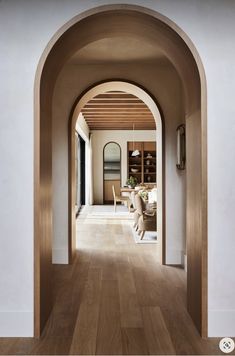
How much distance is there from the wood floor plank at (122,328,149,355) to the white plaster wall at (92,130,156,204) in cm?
1047

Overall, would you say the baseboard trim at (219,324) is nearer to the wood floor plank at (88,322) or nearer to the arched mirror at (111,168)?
the wood floor plank at (88,322)

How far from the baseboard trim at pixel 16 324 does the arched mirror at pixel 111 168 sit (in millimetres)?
10611

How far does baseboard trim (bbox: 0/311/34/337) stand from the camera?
2.47m

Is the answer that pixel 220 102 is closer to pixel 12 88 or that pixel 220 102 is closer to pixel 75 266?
pixel 12 88

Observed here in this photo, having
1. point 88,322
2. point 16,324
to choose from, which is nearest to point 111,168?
point 88,322

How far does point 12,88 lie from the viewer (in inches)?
98.9

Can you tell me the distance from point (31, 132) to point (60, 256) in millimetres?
2444

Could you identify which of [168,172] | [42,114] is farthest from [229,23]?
[168,172]

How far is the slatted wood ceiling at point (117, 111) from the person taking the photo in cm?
696

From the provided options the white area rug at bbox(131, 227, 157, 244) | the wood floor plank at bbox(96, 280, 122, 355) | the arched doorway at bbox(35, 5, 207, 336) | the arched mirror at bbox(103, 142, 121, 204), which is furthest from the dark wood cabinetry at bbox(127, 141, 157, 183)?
the arched doorway at bbox(35, 5, 207, 336)

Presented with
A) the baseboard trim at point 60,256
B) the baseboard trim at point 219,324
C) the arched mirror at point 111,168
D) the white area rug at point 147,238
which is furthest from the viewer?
the arched mirror at point 111,168

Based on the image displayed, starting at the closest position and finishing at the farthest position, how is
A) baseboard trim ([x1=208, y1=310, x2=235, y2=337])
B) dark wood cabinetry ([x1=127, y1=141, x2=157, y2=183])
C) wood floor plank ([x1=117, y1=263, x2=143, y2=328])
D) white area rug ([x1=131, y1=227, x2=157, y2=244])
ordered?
1. baseboard trim ([x1=208, y1=310, x2=235, y2=337])
2. wood floor plank ([x1=117, y1=263, x2=143, y2=328])
3. white area rug ([x1=131, y1=227, x2=157, y2=244])
4. dark wood cabinetry ([x1=127, y1=141, x2=157, y2=183])

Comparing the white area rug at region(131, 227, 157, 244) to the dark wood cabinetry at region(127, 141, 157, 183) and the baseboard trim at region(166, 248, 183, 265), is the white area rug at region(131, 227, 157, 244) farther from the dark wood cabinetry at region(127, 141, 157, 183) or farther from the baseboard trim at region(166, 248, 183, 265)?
the dark wood cabinetry at region(127, 141, 157, 183)

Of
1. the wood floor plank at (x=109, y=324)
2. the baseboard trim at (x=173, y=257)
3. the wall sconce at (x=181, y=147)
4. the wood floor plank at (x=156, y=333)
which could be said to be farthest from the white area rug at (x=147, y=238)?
the wood floor plank at (x=156, y=333)
